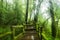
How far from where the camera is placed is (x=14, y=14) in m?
3.53

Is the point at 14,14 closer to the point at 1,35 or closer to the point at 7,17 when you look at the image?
the point at 7,17

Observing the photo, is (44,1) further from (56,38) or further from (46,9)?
(56,38)

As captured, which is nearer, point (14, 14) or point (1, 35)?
point (1, 35)

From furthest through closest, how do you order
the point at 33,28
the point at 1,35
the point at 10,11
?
1. the point at 33,28
2. the point at 10,11
3. the point at 1,35

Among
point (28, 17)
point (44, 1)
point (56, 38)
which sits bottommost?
point (56, 38)

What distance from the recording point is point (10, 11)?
138 inches

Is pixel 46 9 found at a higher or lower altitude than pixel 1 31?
higher

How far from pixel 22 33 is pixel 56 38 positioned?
2.65ft

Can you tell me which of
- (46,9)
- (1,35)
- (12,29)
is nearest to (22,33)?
(12,29)

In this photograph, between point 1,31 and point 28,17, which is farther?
point 28,17

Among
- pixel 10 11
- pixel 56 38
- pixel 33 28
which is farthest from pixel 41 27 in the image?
pixel 10 11

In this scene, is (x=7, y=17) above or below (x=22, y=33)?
above

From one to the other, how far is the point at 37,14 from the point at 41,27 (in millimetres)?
396

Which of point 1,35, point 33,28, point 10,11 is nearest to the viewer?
point 1,35
